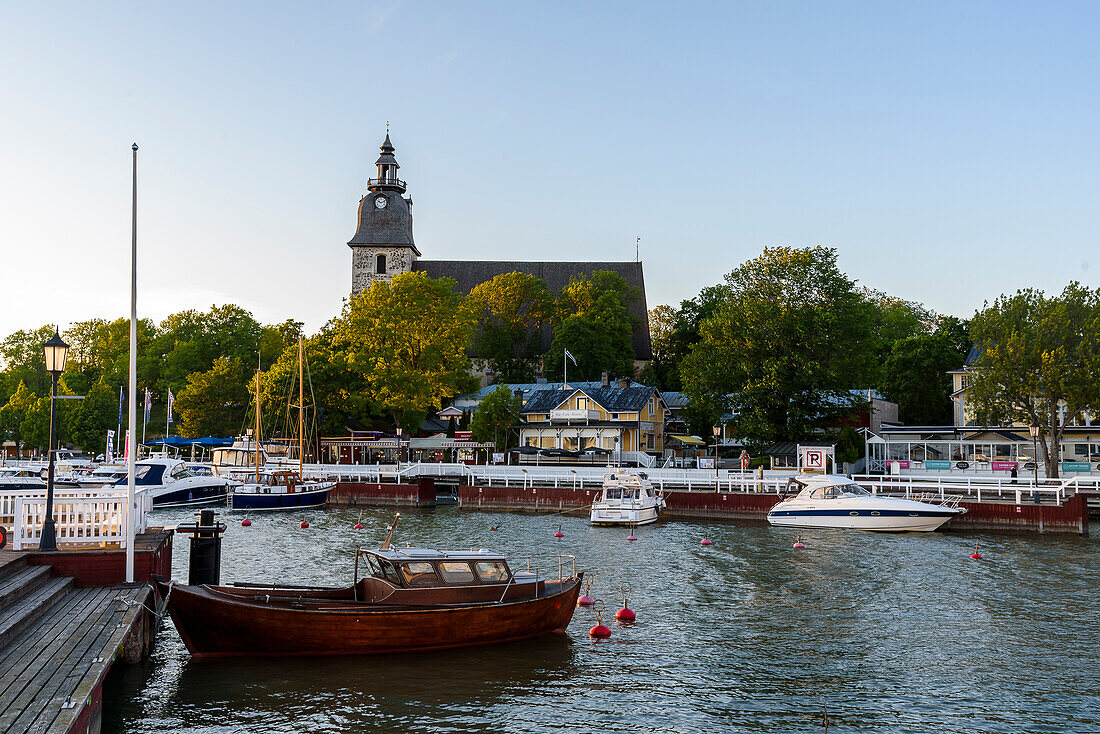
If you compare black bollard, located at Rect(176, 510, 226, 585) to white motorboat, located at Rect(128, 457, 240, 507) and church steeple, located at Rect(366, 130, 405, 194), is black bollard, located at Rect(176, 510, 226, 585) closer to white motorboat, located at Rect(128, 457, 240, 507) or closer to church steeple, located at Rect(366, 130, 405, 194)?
white motorboat, located at Rect(128, 457, 240, 507)

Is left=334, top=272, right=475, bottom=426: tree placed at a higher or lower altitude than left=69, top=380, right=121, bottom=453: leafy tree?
higher

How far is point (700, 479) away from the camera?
4969cm

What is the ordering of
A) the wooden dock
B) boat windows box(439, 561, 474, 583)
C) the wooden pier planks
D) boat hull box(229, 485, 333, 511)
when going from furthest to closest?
boat hull box(229, 485, 333, 511), boat windows box(439, 561, 474, 583), the wooden dock, the wooden pier planks

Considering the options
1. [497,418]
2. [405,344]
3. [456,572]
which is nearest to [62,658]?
[456,572]

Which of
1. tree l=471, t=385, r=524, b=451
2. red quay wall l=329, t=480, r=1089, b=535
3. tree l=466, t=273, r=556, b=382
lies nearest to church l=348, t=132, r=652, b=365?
tree l=466, t=273, r=556, b=382

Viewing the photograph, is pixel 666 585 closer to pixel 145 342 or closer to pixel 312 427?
pixel 312 427

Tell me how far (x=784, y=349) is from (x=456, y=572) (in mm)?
44570

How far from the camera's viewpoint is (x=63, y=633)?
1316 cm

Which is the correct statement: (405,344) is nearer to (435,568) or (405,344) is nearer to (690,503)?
(690,503)

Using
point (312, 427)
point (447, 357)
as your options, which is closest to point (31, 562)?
point (312, 427)

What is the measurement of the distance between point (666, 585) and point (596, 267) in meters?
94.2

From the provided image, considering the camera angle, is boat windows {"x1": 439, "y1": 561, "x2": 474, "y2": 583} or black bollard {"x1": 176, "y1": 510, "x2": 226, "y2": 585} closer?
boat windows {"x1": 439, "y1": 561, "x2": 474, "y2": 583}

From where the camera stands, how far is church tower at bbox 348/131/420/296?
109 meters

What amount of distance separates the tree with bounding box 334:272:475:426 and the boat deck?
52889 mm
